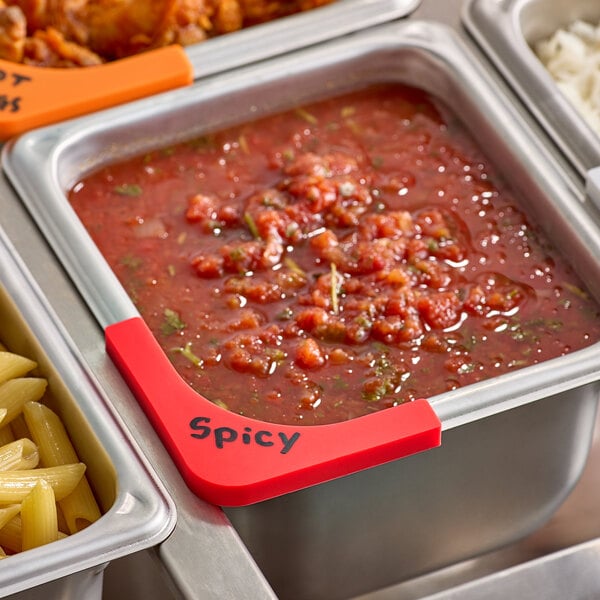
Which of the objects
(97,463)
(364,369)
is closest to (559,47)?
(364,369)

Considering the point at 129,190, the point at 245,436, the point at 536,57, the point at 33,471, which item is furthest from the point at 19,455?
the point at 536,57

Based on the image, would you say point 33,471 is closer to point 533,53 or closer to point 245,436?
point 245,436

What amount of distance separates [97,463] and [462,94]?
1479 millimetres

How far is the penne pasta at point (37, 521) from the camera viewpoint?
7.15ft

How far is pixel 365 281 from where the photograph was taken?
9.15 ft

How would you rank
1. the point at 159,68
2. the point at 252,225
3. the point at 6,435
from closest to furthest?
the point at 6,435 < the point at 252,225 < the point at 159,68

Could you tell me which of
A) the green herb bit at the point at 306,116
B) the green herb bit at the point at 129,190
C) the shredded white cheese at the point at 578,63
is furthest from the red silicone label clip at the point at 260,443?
the shredded white cheese at the point at 578,63

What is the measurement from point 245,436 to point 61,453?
0.36m

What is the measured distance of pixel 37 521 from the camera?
2.18 meters

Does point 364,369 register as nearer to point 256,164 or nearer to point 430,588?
point 430,588

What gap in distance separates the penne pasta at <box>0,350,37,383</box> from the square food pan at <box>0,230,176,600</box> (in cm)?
4

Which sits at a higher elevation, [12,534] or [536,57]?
[12,534]

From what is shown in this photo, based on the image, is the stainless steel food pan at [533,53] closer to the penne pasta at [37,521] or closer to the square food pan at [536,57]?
the square food pan at [536,57]

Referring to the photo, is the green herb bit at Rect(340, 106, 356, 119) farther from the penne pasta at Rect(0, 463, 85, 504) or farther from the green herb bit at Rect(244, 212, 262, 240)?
the penne pasta at Rect(0, 463, 85, 504)
